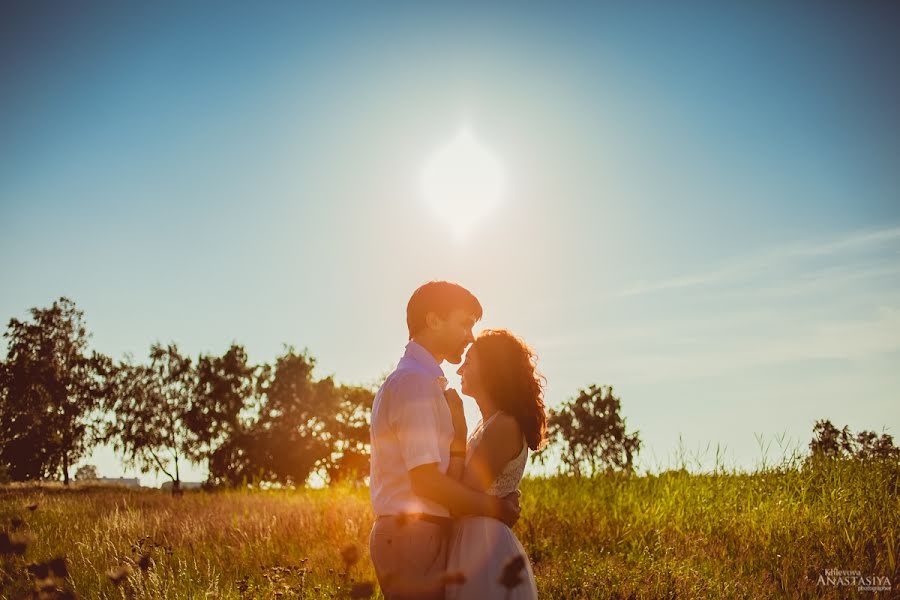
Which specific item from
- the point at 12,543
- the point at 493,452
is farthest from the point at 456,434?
the point at 12,543

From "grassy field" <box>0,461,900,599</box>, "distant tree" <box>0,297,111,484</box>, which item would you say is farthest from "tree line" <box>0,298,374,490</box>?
"grassy field" <box>0,461,900,599</box>

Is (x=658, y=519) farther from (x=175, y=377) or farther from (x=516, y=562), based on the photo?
(x=175, y=377)

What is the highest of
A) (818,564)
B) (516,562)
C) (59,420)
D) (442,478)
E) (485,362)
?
(59,420)

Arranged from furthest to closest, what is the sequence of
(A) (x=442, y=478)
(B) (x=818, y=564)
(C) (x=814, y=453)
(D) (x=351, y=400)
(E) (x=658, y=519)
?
(D) (x=351, y=400) < (C) (x=814, y=453) < (E) (x=658, y=519) < (B) (x=818, y=564) < (A) (x=442, y=478)

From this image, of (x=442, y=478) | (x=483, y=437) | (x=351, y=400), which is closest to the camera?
(x=442, y=478)

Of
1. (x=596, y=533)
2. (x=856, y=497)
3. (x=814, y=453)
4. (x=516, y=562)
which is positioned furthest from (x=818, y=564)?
(x=516, y=562)

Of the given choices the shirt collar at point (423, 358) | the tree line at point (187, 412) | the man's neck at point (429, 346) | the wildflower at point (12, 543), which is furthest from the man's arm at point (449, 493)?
the tree line at point (187, 412)

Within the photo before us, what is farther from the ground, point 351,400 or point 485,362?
point 351,400

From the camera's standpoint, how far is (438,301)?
4.43 metres

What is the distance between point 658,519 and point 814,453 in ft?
10.8

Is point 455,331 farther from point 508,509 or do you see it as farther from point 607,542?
point 607,542

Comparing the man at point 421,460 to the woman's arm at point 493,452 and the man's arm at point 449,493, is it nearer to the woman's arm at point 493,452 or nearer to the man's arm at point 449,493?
the man's arm at point 449,493

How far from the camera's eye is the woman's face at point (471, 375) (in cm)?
498

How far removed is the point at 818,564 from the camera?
781 centimetres
